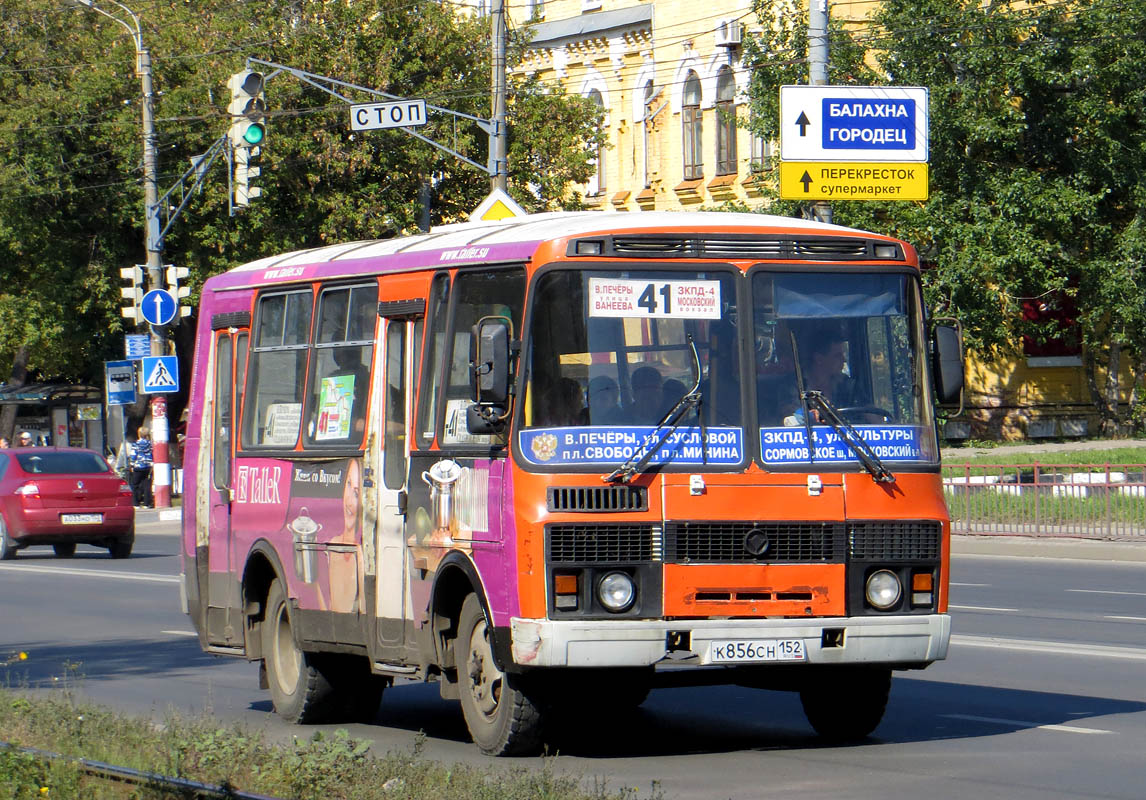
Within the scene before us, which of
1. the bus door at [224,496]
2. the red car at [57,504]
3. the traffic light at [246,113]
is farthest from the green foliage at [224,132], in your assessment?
the bus door at [224,496]

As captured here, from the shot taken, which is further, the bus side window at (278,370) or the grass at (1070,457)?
the grass at (1070,457)

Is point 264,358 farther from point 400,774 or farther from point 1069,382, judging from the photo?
point 1069,382

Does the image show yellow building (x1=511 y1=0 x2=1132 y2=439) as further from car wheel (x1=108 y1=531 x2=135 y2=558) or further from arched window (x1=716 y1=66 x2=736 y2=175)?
car wheel (x1=108 y1=531 x2=135 y2=558)

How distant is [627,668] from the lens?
32.0 feet

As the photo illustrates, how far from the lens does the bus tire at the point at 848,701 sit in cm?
1071

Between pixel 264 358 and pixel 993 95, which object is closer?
pixel 264 358

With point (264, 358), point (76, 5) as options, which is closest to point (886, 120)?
point (264, 358)

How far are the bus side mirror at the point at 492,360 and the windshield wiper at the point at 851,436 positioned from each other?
153 centimetres

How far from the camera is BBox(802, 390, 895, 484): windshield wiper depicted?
10.1 m

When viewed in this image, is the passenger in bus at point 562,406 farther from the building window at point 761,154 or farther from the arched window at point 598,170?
the arched window at point 598,170

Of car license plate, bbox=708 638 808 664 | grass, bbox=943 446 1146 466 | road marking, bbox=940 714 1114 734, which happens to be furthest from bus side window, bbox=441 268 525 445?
grass, bbox=943 446 1146 466

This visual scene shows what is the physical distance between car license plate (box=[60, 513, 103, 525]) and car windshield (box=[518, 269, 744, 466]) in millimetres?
21106

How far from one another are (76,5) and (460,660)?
145 feet

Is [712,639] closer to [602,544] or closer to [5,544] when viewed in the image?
[602,544]
